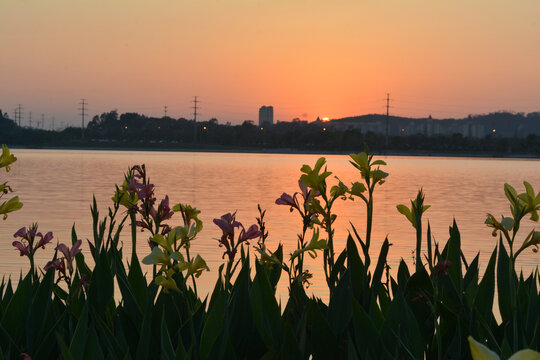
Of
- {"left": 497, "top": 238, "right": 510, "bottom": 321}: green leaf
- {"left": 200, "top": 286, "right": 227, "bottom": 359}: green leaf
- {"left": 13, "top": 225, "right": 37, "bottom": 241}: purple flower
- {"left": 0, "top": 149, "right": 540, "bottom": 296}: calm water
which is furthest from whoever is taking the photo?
{"left": 0, "top": 149, "right": 540, "bottom": 296}: calm water

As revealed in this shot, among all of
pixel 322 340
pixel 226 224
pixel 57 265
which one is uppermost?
pixel 226 224

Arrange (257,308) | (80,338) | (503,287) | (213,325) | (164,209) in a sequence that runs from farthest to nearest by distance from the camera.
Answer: (503,287) < (164,209) < (257,308) < (213,325) < (80,338)

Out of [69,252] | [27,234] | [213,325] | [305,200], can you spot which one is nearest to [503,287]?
[305,200]

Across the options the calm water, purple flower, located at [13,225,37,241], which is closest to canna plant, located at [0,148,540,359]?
purple flower, located at [13,225,37,241]

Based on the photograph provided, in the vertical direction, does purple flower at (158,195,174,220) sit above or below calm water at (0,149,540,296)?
above

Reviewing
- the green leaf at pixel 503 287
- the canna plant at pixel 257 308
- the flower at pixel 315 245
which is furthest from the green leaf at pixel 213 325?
the green leaf at pixel 503 287

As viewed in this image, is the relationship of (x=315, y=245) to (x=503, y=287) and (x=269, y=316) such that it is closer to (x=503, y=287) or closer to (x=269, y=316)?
(x=269, y=316)

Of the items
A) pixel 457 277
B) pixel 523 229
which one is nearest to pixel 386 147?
pixel 523 229

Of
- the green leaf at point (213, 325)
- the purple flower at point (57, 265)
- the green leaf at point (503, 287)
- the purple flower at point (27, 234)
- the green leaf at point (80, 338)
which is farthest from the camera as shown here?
the green leaf at point (503, 287)

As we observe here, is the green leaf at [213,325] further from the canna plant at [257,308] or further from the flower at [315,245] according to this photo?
the flower at [315,245]

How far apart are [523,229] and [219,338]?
966 cm

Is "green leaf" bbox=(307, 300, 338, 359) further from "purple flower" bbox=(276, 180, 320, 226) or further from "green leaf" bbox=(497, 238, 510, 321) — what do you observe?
"green leaf" bbox=(497, 238, 510, 321)

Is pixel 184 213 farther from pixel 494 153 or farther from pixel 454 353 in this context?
pixel 494 153

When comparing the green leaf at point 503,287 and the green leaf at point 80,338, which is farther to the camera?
the green leaf at point 503,287
